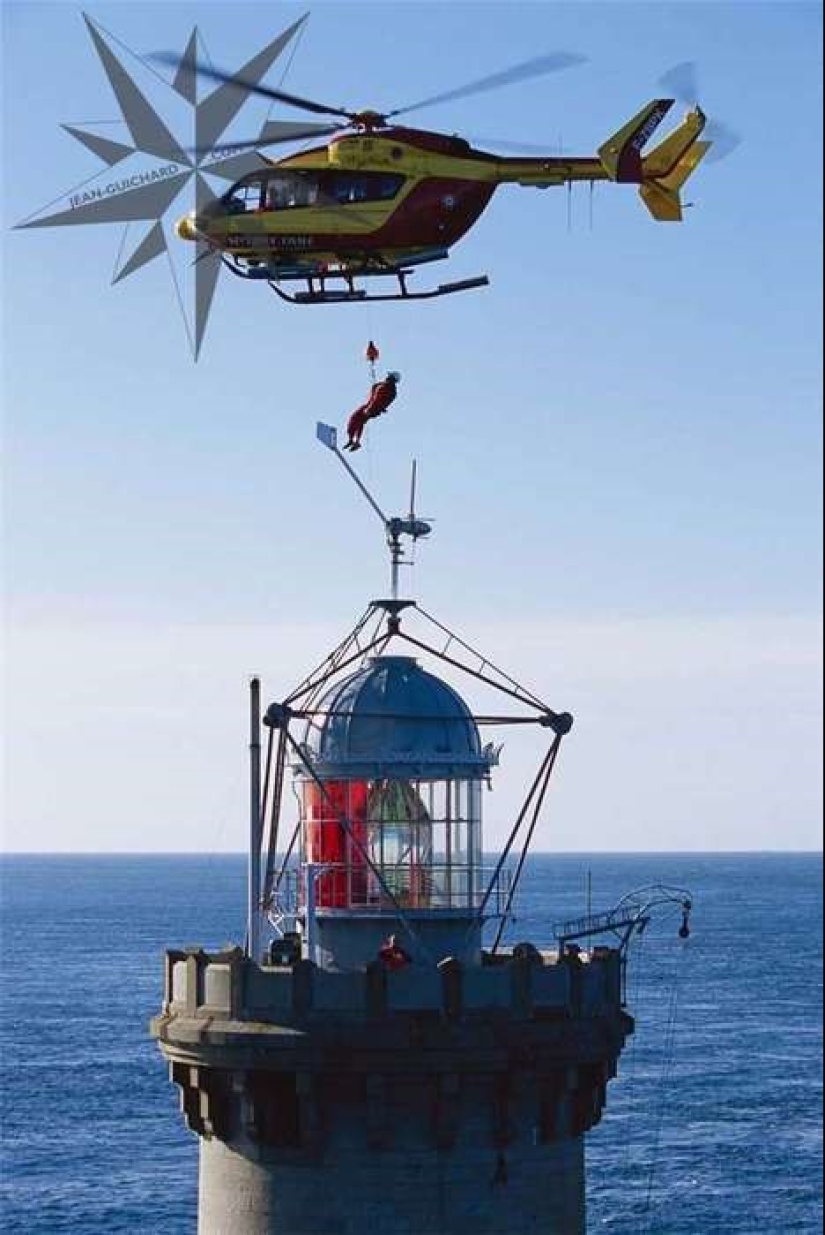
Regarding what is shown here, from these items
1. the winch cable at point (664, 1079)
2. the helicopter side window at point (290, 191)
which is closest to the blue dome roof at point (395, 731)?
the helicopter side window at point (290, 191)

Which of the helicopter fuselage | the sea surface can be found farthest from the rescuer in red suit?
the sea surface

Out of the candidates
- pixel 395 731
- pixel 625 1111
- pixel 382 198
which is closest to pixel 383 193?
pixel 382 198

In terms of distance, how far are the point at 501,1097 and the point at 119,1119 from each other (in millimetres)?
64051

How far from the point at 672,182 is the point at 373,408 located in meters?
10.1

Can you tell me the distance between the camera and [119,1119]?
8594 cm

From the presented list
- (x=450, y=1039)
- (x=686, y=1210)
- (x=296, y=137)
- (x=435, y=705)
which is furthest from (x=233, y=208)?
(x=686, y=1210)

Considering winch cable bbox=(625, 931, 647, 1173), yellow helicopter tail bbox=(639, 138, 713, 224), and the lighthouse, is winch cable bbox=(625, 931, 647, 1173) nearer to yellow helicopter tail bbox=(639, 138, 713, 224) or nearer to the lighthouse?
yellow helicopter tail bbox=(639, 138, 713, 224)

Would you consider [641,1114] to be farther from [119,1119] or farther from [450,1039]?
[450,1039]

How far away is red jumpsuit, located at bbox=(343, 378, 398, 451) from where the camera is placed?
2886 centimetres

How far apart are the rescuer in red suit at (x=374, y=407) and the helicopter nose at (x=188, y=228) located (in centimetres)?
1238

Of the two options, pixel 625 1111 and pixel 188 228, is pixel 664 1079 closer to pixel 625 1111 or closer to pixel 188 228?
pixel 625 1111

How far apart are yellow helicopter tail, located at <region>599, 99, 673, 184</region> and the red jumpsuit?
9632 millimetres

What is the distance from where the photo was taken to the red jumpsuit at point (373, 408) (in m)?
28.9

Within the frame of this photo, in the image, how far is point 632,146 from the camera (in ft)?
120
